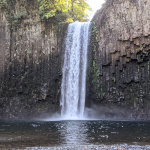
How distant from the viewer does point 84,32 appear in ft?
64.7

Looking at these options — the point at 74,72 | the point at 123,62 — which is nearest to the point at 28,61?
the point at 74,72

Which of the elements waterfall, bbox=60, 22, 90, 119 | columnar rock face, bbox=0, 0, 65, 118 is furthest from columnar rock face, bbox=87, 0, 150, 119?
columnar rock face, bbox=0, 0, 65, 118

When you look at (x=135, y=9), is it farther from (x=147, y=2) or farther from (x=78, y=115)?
(x=78, y=115)

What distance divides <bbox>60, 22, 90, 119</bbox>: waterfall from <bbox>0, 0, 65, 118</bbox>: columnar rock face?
2.38ft

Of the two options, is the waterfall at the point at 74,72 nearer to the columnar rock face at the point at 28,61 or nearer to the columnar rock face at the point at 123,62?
the columnar rock face at the point at 28,61

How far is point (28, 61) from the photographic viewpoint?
1970cm

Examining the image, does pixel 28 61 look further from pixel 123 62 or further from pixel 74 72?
pixel 123 62

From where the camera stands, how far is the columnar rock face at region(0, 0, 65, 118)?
18969mm

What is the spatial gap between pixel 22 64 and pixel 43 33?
3.84 metres

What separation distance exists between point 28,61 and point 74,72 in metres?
4.84

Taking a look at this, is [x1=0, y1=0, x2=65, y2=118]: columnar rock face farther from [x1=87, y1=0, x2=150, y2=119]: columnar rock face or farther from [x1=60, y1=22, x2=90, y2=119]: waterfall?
[x1=87, y1=0, x2=150, y2=119]: columnar rock face

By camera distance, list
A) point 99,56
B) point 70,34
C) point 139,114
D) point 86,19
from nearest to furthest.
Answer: point 139,114 → point 99,56 → point 70,34 → point 86,19

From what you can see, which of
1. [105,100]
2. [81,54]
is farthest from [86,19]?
[105,100]

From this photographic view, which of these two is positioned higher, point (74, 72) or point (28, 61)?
point (28, 61)
